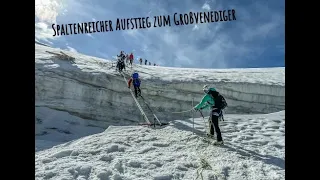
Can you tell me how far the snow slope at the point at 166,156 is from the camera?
7.64 m

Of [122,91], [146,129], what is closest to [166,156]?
[146,129]

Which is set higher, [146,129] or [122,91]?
[122,91]

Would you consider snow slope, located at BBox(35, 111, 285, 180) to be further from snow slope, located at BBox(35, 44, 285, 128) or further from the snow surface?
snow slope, located at BBox(35, 44, 285, 128)

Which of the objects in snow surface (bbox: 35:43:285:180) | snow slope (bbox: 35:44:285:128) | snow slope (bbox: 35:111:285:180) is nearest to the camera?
snow slope (bbox: 35:111:285:180)

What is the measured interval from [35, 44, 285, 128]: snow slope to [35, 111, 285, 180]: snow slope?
36.5 ft

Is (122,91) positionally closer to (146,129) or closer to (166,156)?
(146,129)

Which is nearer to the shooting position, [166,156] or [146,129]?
[166,156]

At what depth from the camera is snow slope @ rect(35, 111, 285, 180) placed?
25.1 ft

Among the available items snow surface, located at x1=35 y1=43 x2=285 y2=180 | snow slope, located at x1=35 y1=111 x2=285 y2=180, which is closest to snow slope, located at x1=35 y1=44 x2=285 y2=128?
snow surface, located at x1=35 y1=43 x2=285 y2=180

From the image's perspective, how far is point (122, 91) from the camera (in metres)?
23.9

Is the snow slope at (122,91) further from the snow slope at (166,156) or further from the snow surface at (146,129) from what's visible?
the snow slope at (166,156)

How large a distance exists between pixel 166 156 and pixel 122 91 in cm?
1545
